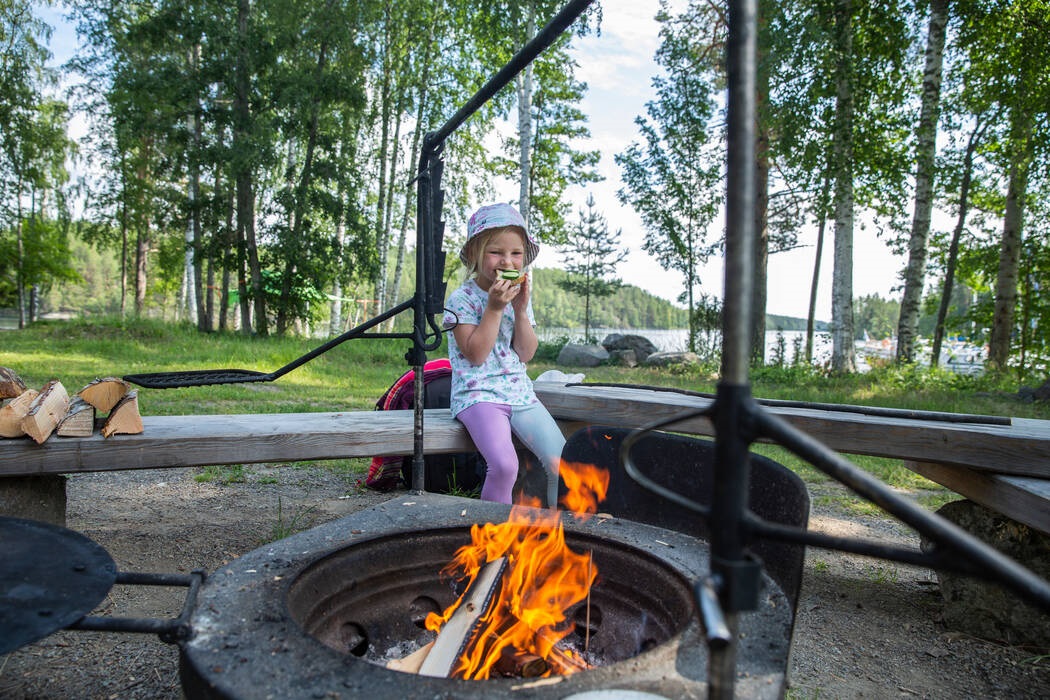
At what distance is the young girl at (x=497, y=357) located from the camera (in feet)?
9.27

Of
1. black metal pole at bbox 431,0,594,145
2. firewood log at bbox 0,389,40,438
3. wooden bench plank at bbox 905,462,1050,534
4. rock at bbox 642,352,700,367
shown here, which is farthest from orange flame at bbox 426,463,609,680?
rock at bbox 642,352,700,367

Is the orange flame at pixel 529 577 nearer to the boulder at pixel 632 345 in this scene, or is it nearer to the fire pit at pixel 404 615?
the fire pit at pixel 404 615

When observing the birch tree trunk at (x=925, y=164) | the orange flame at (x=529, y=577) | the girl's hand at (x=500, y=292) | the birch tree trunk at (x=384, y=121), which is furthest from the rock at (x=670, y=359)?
the orange flame at (x=529, y=577)

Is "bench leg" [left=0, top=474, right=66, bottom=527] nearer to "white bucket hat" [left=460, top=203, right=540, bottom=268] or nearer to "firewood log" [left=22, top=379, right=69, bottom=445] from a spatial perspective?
"firewood log" [left=22, top=379, right=69, bottom=445]

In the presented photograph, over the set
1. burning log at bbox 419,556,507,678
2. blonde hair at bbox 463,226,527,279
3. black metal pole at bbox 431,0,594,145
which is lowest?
burning log at bbox 419,556,507,678

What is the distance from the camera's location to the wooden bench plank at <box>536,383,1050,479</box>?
230 cm

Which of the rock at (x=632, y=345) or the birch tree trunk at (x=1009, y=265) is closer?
the birch tree trunk at (x=1009, y=265)

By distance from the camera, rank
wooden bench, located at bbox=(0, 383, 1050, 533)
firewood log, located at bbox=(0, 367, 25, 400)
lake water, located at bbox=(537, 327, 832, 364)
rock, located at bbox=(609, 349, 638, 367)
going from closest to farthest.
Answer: wooden bench, located at bbox=(0, 383, 1050, 533) < firewood log, located at bbox=(0, 367, 25, 400) < lake water, located at bbox=(537, 327, 832, 364) < rock, located at bbox=(609, 349, 638, 367)

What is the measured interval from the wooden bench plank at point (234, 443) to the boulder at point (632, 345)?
466 inches

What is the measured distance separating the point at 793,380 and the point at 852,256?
2403 millimetres

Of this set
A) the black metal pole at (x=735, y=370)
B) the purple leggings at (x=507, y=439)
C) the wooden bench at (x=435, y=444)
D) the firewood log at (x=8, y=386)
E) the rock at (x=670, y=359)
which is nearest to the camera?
the black metal pole at (x=735, y=370)

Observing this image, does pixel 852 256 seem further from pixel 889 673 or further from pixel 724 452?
pixel 724 452

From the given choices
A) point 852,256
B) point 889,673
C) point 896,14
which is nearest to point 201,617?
point 889,673

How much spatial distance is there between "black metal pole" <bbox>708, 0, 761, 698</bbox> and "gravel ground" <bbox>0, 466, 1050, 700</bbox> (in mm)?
1687
